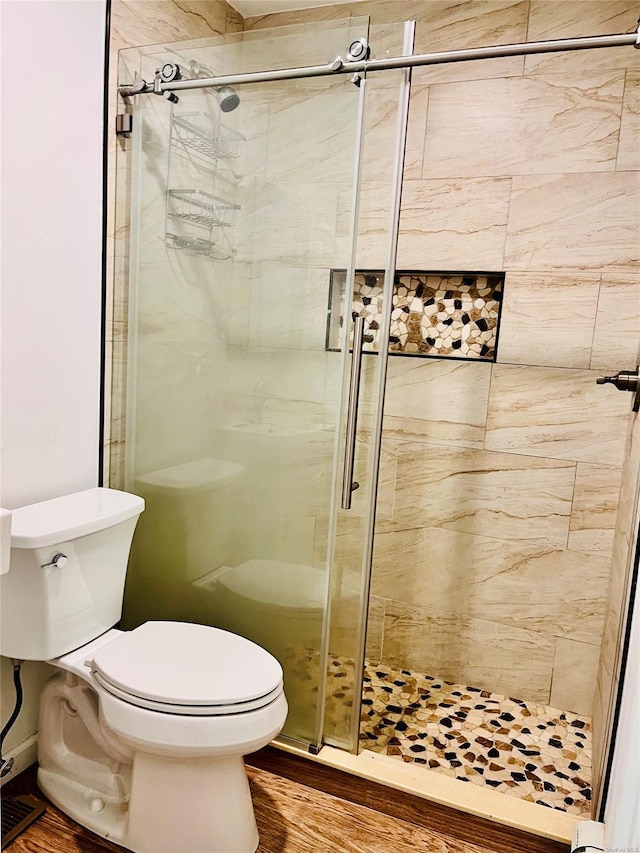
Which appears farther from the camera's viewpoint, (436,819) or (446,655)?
(446,655)

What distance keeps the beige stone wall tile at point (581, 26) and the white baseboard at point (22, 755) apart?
2.64m

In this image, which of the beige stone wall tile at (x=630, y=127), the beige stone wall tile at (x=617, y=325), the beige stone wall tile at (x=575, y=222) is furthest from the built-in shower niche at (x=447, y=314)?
the beige stone wall tile at (x=630, y=127)

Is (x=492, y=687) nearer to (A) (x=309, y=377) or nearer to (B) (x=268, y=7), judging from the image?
(A) (x=309, y=377)

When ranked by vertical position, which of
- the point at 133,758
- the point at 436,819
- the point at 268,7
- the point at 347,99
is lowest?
the point at 436,819

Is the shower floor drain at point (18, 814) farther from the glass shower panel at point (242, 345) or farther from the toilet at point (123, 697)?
the glass shower panel at point (242, 345)

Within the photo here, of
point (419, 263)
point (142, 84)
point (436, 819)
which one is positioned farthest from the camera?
point (419, 263)

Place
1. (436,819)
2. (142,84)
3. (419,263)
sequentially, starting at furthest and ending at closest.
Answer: (419,263)
(142,84)
(436,819)

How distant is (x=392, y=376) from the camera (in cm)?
249

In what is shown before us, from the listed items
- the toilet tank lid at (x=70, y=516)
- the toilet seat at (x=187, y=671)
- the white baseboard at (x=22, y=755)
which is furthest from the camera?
the white baseboard at (x=22, y=755)

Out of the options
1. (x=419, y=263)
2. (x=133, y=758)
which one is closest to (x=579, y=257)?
(x=419, y=263)

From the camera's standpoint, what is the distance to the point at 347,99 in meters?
1.69

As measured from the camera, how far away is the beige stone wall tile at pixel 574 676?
2312 millimetres

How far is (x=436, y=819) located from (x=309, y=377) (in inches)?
49.4

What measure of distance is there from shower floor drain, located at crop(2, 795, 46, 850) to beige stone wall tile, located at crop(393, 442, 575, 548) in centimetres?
149
